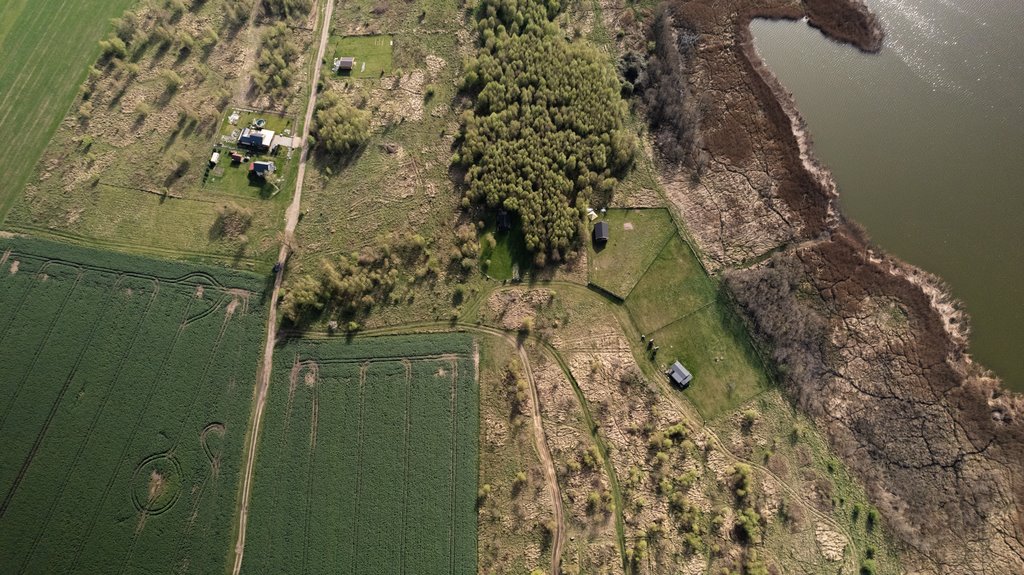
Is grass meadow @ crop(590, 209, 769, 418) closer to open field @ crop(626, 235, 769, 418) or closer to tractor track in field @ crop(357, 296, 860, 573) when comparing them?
open field @ crop(626, 235, 769, 418)

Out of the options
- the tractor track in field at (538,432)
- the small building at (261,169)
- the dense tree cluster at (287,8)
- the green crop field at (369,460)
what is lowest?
the green crop field at (369,460)

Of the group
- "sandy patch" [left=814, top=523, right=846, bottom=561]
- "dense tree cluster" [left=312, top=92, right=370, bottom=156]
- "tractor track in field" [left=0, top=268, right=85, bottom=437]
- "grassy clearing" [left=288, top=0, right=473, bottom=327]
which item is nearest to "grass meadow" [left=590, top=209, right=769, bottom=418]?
"sandy patch" [left=814, top=523, right=846, bottom=561]

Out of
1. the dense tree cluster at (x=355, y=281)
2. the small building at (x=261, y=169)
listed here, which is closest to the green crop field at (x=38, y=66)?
the small building at (x=261, y=169)

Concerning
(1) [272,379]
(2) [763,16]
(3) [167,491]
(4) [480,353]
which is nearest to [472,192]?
(4) [480,353]

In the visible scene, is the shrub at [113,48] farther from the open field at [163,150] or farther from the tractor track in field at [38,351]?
the tractor track in field at [38,351]

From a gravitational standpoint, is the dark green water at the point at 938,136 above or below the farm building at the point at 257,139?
above

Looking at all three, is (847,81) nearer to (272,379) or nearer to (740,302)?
(740,302)
